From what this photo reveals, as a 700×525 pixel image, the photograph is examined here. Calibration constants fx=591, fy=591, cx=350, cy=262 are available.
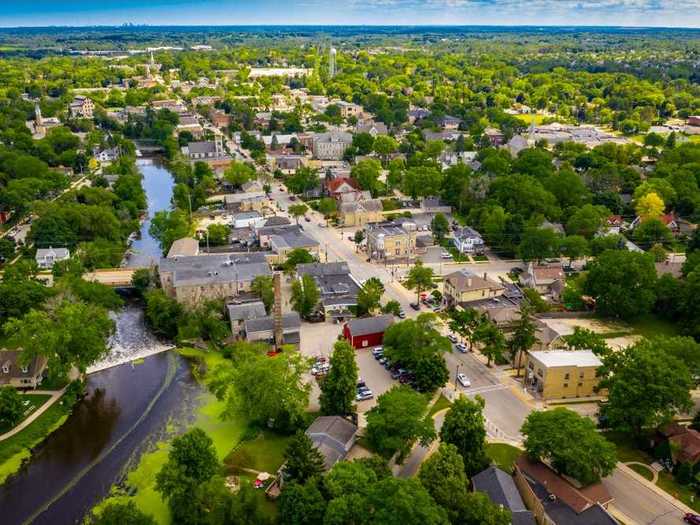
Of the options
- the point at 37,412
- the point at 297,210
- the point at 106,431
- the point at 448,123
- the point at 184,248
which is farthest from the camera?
the point at 448,123

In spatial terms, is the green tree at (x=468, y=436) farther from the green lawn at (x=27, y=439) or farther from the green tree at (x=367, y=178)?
the green tree at (x=367, y=178)

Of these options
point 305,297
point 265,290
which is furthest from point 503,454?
point 265,290

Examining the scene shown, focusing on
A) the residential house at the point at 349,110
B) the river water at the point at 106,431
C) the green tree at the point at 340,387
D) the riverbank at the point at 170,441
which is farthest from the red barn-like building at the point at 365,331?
the residential house at the point at 349,110

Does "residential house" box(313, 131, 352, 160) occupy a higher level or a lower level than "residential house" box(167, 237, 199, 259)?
lower

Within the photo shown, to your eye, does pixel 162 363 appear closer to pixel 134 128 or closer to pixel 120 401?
pixel 120 401

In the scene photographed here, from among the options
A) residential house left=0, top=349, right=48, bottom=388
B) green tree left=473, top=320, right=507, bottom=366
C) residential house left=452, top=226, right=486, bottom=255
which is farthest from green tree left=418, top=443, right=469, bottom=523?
residential house left=452, top=226, right=486, bottom=255

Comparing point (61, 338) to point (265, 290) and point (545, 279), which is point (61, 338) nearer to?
point (265, 290)

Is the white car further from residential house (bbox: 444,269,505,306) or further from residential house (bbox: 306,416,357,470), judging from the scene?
residential house (bbox: 444,269,505,306)
